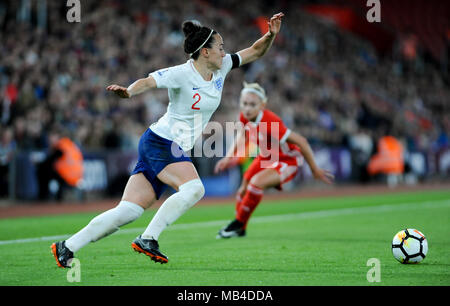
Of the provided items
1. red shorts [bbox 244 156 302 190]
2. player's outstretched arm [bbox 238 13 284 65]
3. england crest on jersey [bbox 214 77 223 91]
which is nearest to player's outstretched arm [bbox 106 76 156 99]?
england crest on jersey [bbox 214 77 223 91]

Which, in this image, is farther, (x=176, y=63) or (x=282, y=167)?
(x=176, y=63)

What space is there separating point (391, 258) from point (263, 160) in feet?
10.6

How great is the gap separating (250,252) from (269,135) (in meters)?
2.20

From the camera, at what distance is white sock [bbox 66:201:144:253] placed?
6246mm

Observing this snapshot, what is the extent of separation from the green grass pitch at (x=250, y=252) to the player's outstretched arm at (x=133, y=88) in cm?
165

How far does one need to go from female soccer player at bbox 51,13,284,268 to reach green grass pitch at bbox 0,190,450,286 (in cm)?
38

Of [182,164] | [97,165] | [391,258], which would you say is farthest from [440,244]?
[97,165]

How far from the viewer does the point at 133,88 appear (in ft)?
19.4

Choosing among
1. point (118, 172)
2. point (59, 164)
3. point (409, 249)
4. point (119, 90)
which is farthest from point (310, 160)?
point (118, 172)

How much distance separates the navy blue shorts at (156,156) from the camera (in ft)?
21.2

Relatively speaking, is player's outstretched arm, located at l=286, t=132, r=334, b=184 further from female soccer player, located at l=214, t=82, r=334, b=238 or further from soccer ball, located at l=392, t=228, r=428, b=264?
soccer ball, located at l=392, t=228, r=428, b=264

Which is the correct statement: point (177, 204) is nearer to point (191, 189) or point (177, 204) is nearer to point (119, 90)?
point (191, 189)

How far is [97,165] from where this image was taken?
18.0 m
